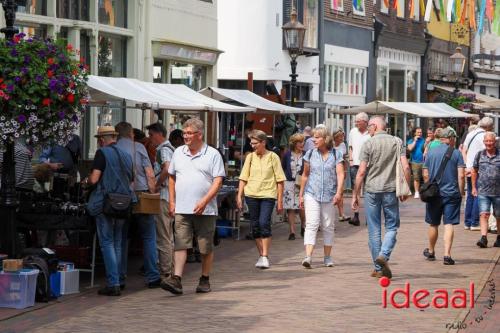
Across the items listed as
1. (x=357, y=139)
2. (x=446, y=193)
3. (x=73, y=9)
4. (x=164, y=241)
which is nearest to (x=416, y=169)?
(x=357, y=139)

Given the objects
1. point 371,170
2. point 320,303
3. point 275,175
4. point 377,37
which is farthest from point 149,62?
point 377,37

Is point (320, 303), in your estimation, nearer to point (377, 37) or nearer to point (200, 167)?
point (200, 167)

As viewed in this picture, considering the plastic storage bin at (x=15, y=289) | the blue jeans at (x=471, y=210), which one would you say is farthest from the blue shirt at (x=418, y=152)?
the plastic storage bin at (x=15, y=289)

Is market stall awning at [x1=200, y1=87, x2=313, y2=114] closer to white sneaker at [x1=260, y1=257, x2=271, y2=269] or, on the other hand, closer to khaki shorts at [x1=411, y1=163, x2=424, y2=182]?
white sneaker at [x1=260, y1=257, x2=271, y2=269]

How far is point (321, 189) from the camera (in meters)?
15.4

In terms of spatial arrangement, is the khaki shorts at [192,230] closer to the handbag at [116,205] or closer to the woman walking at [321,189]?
the handbag at [116,205]

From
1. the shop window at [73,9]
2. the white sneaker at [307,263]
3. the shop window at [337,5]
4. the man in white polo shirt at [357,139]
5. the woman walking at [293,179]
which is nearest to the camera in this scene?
the white sneaker at [307,263]

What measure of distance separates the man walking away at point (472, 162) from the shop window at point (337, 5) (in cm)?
1722

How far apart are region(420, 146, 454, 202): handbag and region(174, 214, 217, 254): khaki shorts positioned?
3.87 m

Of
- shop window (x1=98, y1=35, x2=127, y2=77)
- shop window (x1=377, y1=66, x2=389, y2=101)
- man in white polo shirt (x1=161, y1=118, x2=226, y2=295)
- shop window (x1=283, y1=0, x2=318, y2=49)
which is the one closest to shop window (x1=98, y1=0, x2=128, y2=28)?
shop window (x1=98, y1=35, x2=127, y2=77)

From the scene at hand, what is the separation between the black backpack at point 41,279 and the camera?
488 inches

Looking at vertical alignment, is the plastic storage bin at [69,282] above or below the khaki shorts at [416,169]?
below

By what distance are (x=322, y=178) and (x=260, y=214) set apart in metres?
0.96

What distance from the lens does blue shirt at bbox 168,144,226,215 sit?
12906 mm
